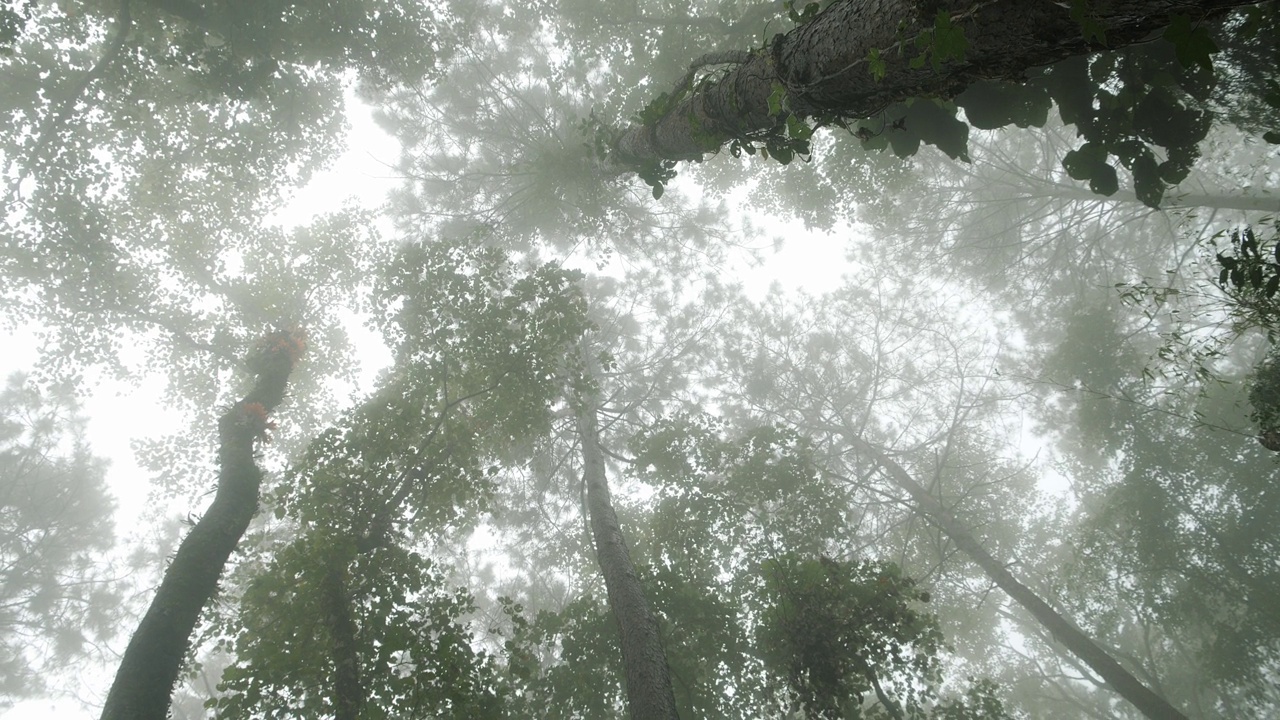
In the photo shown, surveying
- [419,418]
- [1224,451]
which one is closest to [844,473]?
[1224,451]

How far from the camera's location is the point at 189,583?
5.98m

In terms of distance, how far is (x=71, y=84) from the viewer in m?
9.87

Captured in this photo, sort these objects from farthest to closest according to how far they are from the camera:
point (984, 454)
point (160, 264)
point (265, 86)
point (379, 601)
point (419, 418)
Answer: point (984, 454), point (160, 264), point (265, 86), point (419, 418), point (379, 601)

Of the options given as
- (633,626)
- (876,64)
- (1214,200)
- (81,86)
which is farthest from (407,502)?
(1214,200)

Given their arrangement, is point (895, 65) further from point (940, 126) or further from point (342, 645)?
point (342, 645)

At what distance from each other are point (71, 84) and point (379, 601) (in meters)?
12.0

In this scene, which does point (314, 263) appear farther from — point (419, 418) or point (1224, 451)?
point (1224, 451)

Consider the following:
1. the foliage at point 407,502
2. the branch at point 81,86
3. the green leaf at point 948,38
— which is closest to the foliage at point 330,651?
the foliage at point 407,502

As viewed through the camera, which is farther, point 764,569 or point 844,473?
point 844,473

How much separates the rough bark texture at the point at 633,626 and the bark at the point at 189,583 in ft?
15.9

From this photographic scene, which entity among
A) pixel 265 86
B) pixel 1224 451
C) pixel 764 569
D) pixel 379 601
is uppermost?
pixel 265 86

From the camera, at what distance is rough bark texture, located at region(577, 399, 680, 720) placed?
214 inches

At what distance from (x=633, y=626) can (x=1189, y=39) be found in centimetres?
661

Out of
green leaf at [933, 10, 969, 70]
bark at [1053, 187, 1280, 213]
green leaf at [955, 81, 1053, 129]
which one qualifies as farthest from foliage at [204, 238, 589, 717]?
→ bark at [1053, 187, 1280, 213]
